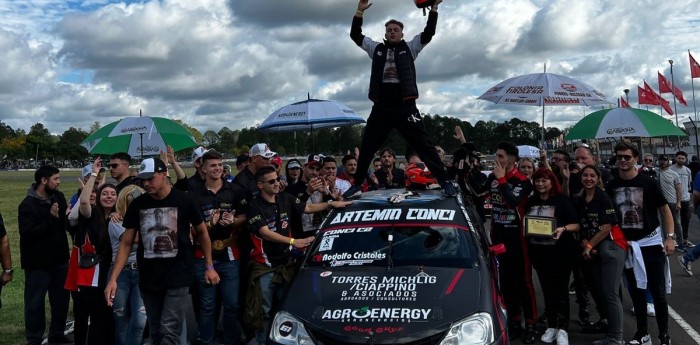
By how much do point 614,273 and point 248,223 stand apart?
3.45 meters

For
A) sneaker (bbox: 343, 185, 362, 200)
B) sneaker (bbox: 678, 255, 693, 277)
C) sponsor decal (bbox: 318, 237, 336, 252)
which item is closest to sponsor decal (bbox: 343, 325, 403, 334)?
sponsor decal (bbox: 318, 237, 336, 252)

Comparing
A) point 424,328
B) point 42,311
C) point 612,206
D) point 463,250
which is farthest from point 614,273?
point 42,311

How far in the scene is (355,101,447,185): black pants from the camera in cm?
624

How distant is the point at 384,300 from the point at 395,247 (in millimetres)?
739

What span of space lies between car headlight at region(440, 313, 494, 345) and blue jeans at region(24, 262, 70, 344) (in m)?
4.38

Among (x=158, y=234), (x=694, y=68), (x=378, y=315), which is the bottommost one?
(x=378, y=315)

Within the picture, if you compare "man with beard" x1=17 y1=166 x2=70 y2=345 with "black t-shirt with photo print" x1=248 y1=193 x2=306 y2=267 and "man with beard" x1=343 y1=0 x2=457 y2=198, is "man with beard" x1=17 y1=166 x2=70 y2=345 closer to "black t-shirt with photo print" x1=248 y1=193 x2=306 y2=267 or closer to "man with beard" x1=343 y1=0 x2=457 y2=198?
"black t-shirt with photo print" x1=248 y1=193 x2=306 y2=267

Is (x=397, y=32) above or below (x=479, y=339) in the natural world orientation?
above

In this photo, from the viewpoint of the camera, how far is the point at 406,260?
4.61 m

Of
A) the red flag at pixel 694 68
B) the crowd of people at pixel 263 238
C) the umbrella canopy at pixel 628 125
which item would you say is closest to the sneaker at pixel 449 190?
the crowd of people at pixel 263 238

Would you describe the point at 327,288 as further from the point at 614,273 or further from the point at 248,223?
the point at 614,273

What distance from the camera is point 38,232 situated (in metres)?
6.02

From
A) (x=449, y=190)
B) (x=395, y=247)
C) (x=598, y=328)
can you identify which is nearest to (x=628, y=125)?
(x=598, y=328)

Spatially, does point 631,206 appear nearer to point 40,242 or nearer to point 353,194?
point 353,194
